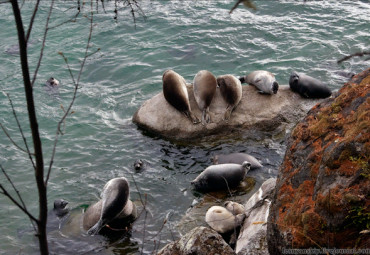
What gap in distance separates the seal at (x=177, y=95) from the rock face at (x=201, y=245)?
4332 mm

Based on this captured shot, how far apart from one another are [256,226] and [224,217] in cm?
95

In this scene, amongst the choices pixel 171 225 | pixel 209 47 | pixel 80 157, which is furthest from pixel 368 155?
pixel 209 47

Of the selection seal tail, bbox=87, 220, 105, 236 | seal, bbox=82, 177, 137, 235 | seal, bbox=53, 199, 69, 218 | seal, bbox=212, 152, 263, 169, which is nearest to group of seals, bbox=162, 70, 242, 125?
seal, bbox=212, 152, 263, 169

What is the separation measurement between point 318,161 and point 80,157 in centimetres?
578

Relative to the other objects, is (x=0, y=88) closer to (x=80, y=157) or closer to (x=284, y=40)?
(x=80, y=157)

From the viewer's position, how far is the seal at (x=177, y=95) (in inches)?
357

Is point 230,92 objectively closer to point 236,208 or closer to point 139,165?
point 139,165

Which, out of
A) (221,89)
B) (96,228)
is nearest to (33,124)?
(96,228)

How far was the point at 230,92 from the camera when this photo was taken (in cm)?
915

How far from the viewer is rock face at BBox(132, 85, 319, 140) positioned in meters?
8.89

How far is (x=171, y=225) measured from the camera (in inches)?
265

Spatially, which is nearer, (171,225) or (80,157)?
(171,225)

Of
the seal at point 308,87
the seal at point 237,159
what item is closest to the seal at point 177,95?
the seal at point 237,159

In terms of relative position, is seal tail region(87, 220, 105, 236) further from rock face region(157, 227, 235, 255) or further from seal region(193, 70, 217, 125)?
seal region(193, 70, 217, 125)
